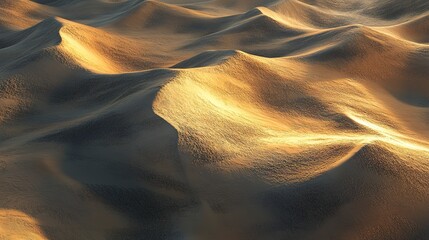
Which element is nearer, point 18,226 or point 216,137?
point 18,226

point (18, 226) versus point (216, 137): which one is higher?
point (216, 137)

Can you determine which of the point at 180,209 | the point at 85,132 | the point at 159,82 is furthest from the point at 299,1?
the point at 180,209

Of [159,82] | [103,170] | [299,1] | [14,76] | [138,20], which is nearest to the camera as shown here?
[103,170]

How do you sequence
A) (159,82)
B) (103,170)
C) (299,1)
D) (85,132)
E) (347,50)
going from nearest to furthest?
(103,170) → (85,132) → (159,82) → (347,50) → (299,1)

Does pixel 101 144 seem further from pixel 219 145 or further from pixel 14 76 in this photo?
pixel 14 76

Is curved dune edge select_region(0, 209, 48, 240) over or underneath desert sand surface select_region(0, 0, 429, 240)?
underneath

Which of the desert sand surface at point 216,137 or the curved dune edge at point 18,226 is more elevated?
the desert sand surface at point 216,137

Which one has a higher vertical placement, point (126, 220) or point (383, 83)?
point (383, 83)

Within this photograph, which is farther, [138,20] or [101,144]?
[138,20]
